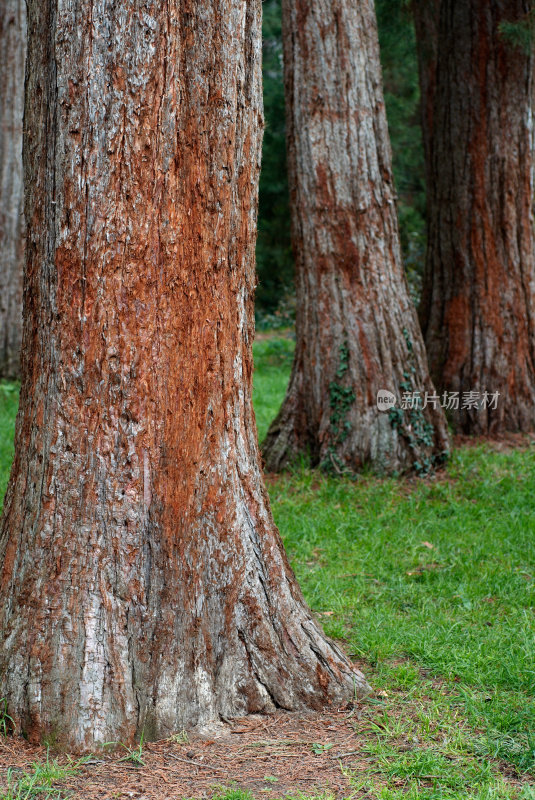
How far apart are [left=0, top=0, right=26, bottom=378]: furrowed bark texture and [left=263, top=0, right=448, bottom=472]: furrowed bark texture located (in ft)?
19.3

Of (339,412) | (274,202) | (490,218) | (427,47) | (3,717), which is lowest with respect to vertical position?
(3,717)

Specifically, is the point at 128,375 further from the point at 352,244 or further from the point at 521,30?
the point at 521,30

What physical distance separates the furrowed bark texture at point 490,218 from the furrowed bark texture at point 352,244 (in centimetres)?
160

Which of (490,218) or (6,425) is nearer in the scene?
(490,218)

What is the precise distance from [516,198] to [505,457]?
2617 mm

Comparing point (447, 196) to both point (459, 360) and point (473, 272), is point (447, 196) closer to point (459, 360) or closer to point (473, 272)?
point (473, 272)

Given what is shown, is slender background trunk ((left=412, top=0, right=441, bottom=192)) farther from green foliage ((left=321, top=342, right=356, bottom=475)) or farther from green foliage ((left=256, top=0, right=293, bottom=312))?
green foliage ((left=256, top=0, right=293, bottom=312))

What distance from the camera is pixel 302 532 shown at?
5.72 meters

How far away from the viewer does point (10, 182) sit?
1163 cm

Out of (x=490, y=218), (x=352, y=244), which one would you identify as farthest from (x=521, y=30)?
(x=352, y=244)

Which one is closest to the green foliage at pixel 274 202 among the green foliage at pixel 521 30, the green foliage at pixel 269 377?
the green foliage at pixel 269 377

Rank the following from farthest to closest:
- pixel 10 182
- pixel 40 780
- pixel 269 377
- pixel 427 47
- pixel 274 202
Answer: pixel 274 202
pixel 269 377
pixel 10 182
pixel 427 47
pixel 40 780

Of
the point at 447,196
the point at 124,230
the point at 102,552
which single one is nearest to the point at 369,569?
the point at 102,552

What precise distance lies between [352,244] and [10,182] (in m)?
6.64
